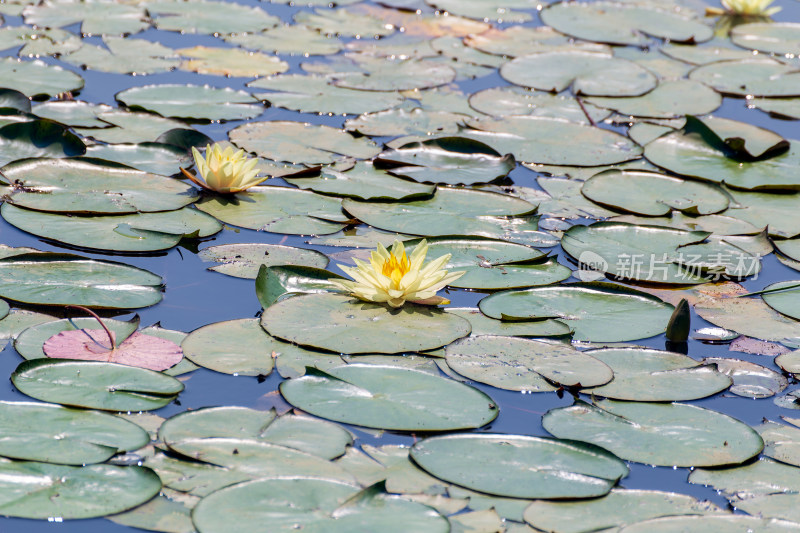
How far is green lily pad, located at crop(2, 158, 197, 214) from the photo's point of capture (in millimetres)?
4000

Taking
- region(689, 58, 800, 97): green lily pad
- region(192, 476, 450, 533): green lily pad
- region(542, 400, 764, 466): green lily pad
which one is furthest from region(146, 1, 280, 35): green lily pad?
region(192, 476, 450, 533): green lily pad

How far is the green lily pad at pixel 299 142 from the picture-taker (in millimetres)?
4707

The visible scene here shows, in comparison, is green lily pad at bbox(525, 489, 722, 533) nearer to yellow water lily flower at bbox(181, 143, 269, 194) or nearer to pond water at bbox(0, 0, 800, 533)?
pond water at bbox(0, 0, 800, 533)

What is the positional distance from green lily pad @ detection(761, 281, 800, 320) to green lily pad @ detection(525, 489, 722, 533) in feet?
4.31

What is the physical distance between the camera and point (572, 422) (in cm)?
289

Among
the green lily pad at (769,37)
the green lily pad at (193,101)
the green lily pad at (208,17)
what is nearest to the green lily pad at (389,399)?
the green lily pad at (193,101)

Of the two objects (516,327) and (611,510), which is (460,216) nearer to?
(516,327)

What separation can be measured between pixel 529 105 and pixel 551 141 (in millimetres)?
634

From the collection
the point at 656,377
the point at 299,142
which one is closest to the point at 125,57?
the point at 299,142

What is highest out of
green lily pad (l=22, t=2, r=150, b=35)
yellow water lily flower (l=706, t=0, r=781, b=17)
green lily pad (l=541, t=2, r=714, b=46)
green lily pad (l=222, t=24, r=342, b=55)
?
yellow water lily flower (l=706, t=0, r=781, b=17)

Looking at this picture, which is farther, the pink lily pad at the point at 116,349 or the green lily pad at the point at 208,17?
the green lily pad at the point at 208,17

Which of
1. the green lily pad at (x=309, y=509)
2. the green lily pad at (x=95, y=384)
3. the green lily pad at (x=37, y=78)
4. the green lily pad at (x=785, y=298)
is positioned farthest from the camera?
the green lily pad at (x=37, y=78)

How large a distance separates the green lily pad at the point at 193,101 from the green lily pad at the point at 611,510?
3.31m

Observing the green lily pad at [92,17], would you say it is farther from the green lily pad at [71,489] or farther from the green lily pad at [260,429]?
the green lily pad at [71,489]
